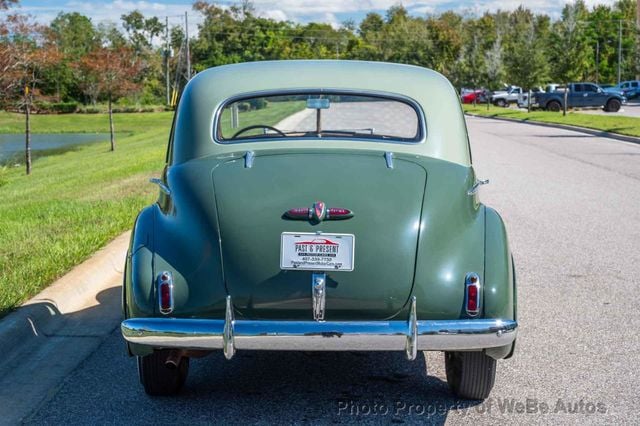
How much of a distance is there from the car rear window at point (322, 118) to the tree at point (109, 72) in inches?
1390

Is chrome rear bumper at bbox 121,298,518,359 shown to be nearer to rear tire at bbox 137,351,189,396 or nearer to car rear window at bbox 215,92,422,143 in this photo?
rear tire at bbox 137,351,189,396

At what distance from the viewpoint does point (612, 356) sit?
5309 mm

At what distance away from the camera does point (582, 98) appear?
167 feet

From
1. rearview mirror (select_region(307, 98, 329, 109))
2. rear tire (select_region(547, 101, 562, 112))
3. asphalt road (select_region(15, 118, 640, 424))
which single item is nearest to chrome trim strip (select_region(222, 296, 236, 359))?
asphalt road (select_region(15, 118, 640, 424))

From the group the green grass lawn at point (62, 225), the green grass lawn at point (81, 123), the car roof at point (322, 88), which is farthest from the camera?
the green grass lawn at point (81, 123)

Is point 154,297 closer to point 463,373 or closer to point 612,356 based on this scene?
point 463,373

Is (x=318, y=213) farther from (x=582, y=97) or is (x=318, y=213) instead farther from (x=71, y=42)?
(x=71, y=42)

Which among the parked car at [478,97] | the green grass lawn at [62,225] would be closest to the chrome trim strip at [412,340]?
the green grass lawn at [62,225]

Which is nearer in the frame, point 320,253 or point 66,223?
point 320,253

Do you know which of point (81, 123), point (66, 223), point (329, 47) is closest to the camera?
point (66, 223)

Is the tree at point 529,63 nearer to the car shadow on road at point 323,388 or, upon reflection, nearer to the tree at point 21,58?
the tree at point 21,58

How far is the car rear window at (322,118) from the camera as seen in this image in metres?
5.18

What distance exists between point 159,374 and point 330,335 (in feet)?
3.47

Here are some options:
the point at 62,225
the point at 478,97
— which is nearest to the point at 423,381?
the point at 62,225
